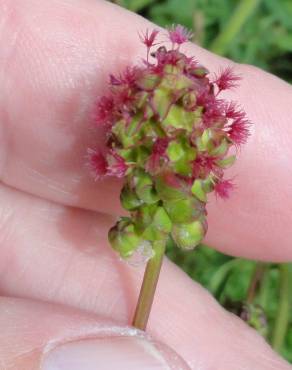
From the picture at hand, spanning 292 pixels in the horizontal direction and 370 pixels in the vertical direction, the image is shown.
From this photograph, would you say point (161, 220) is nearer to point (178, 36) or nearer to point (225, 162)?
point (225, 162)

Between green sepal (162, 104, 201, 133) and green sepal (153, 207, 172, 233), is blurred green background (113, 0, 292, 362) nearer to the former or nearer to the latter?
green sepal (153, 207, 172, 233)

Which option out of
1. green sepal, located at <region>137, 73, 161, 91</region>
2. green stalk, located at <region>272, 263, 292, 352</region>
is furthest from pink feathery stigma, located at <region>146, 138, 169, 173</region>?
green stalk, located at <region>272, 263, 292, 352</region>

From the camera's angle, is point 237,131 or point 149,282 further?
point 149,282

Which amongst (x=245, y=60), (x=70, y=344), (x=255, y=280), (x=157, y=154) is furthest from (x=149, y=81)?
(x=245, y=60)

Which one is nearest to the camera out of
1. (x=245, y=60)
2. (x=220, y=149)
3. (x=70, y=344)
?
(x=220, y=149)

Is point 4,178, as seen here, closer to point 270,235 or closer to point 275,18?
point 270,235

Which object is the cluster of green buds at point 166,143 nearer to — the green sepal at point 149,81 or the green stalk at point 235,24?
the green sepal at point 149,81

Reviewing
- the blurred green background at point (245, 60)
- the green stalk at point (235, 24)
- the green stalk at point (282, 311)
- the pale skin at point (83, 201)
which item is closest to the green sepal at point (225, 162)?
the pale skin at point (83, 201)
